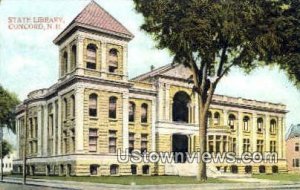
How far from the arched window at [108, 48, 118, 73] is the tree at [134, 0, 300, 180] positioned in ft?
14.8

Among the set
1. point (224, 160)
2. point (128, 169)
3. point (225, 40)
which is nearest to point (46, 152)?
point (128, 169)

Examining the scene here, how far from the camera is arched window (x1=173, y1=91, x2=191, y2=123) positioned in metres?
34.4

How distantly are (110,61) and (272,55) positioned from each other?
908 centimetres

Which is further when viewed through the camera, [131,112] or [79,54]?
[131,112]

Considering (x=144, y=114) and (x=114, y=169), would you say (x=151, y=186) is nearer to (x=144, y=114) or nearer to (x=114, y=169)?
(x=114, y=169)

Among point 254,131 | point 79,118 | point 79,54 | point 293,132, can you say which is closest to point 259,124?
point 254,131

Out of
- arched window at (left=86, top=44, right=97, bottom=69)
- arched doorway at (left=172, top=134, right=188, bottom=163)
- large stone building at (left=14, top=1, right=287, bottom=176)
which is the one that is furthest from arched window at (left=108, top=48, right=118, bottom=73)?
arched doorway at (left=172, top=134, right=188, bottom=163)

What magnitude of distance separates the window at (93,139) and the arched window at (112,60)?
11.1ft

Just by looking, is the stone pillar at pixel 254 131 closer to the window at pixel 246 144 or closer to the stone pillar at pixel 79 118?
the window at pixel 246 144

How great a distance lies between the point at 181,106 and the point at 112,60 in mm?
9120

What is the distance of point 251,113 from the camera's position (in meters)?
36.5

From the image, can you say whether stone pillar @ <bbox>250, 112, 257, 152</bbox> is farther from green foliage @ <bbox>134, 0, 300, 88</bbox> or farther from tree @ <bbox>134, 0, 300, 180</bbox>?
green foliage @ <bbox>134, 0, 300, 88</bbox>

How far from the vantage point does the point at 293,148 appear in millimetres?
33594

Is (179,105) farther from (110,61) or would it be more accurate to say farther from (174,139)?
(110,61)
